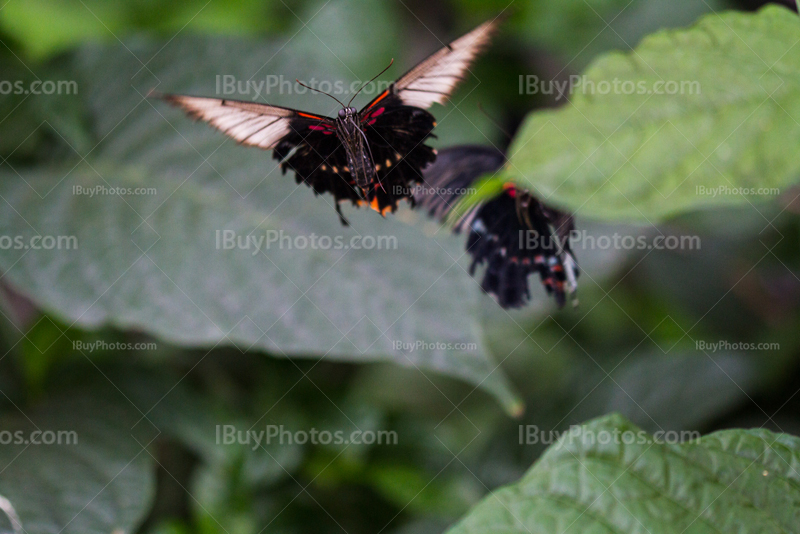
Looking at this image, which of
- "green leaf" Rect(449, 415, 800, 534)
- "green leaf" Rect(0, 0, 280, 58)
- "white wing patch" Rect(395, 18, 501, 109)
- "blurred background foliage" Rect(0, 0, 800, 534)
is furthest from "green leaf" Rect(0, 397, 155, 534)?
"green leaf" Rect(0, 0, 280, 58)

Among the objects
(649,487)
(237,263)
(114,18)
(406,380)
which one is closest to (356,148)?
(649,487)

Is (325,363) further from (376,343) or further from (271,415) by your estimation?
(376,343)

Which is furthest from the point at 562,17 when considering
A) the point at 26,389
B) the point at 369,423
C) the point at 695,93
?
the point at 26,389

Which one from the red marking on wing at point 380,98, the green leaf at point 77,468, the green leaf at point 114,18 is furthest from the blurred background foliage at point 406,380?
the red marking on wing at point 380,98

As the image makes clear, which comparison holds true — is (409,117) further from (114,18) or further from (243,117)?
(114,18)

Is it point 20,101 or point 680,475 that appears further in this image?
point 20,101

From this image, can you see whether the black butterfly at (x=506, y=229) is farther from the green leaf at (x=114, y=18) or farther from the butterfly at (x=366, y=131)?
the green leaf at (x=114, y=18)

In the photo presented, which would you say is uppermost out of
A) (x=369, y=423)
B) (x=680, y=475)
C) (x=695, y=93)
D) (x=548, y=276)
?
(x=695, y=93)
